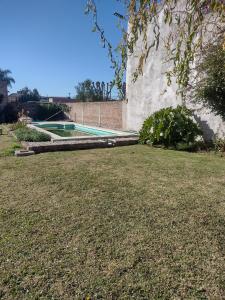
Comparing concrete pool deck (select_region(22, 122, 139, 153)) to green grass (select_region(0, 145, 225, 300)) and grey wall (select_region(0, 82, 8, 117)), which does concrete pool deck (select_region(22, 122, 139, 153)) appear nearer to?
green grass (select_region(0, 145, 225, 300))

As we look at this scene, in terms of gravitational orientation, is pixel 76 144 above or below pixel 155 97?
below

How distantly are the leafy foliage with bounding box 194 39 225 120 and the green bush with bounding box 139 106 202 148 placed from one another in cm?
102

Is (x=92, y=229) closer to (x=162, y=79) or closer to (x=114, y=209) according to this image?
(x=114, y=209)

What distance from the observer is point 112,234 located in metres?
3.84

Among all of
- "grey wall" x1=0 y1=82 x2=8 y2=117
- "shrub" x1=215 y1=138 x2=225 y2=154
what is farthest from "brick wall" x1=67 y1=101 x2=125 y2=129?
"grey wall" x1=0 y1=82 x2=8 y2=117

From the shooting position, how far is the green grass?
281 cm

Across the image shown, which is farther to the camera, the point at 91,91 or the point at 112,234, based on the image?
the point at 91,91

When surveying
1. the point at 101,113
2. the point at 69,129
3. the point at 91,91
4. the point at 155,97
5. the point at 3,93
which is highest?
the point at 91,91

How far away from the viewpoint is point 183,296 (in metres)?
2.66

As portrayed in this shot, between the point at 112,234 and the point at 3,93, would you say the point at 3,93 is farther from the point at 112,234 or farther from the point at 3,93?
the point at 112,234

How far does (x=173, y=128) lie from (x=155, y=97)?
3.75 m

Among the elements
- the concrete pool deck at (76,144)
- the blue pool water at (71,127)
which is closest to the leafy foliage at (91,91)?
the blue pool water at (71,127)

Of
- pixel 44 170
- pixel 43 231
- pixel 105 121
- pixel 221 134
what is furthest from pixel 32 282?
pixel 105 121

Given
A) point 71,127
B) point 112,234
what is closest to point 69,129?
point 71,127
